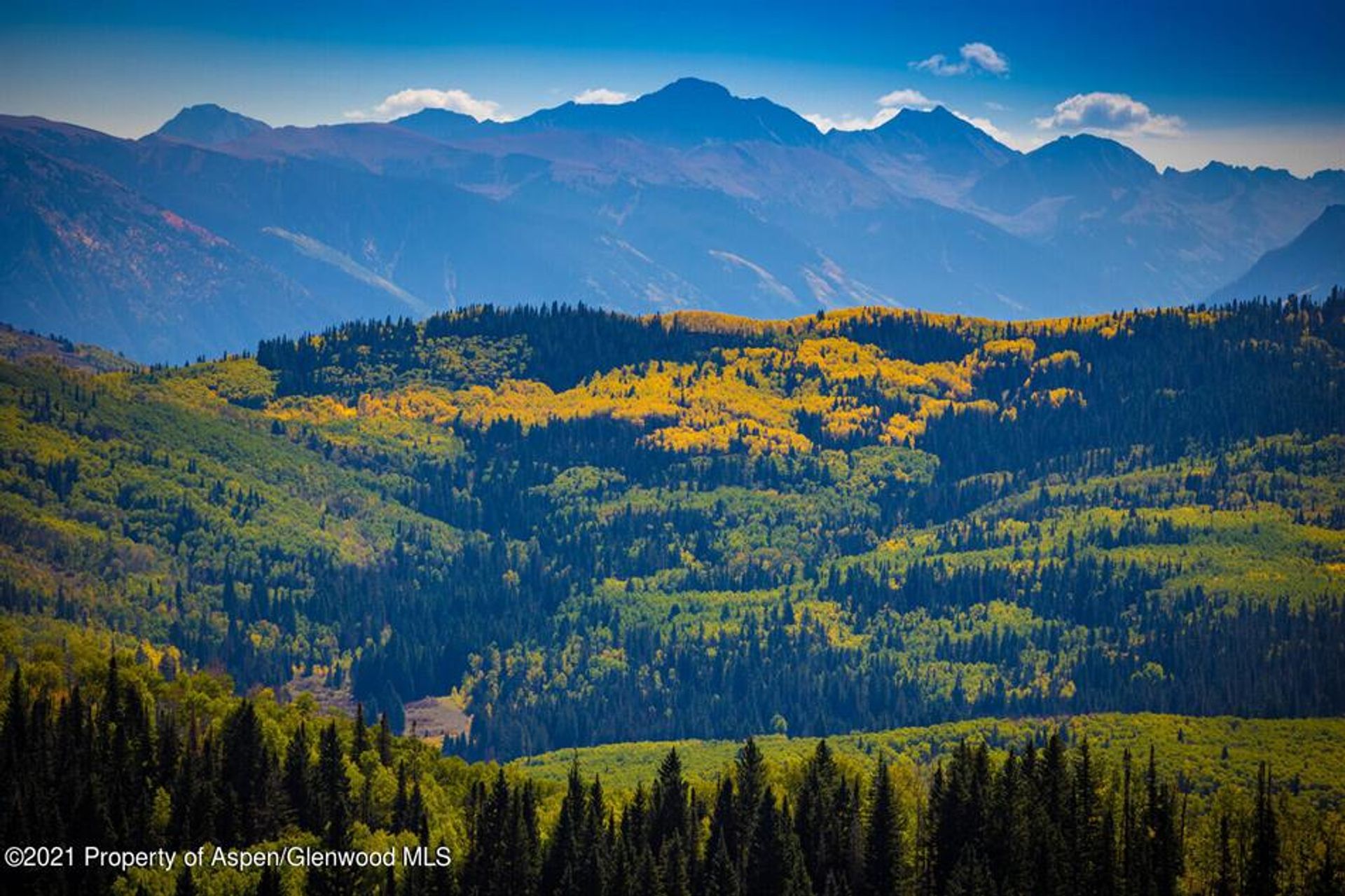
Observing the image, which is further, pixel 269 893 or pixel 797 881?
pixel 797 881

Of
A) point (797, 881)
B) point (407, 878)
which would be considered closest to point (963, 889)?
point (797, 881)

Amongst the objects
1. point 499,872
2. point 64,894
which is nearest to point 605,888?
point 499,872

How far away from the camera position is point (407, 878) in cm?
19525

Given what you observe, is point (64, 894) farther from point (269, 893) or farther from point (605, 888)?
point (605, 888)

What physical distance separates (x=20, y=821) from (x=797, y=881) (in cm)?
7461

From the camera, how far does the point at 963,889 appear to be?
641 ft

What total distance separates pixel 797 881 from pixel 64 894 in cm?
6787

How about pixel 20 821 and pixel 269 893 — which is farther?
pixel 20 821

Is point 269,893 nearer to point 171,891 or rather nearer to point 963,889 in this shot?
point 171,891

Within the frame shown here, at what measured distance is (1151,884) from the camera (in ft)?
655

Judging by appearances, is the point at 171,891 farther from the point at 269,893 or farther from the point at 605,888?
the point at 605,888

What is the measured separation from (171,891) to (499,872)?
3092 cm

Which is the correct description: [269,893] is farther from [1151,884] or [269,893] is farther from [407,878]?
[1151,884]

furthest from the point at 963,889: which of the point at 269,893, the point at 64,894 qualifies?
the point at 64,894
